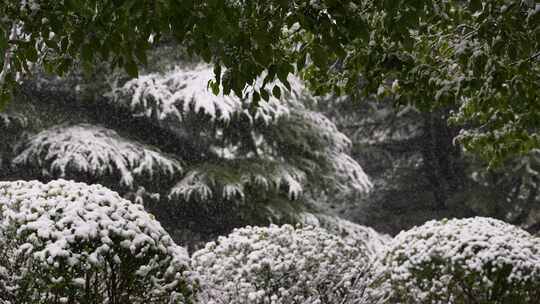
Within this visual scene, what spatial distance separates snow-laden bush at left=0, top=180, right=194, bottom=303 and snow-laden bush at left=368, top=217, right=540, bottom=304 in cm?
205

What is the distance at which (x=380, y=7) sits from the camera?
137 inches

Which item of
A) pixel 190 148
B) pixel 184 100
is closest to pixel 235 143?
pixel 190 148

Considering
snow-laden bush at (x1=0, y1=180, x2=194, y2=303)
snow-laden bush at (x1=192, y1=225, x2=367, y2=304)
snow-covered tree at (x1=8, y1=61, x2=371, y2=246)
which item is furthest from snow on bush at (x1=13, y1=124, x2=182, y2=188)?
snow-laden bush at (x1=0, y1=180, x2=194, y2=303)

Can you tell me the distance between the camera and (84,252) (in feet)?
13.6

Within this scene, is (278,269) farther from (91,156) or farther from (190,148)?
(190,148)

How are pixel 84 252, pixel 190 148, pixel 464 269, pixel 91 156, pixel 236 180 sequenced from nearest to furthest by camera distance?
pixel 84 252
pixel 464 269
pixel 91 156
pixel 236 180
pixel 190 148

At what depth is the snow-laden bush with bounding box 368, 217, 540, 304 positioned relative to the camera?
5.61m

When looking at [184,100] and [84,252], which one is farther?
[184,100]

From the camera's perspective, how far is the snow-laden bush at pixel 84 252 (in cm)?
414

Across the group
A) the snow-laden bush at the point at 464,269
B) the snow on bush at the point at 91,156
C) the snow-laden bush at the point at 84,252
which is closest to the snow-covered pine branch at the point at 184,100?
the snow on bush at the point at 91,156

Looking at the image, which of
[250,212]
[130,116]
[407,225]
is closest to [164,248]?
[250,212]

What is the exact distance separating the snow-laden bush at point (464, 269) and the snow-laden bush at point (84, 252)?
80.6 inches

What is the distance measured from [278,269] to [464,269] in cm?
159

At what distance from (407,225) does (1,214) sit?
14.9m
